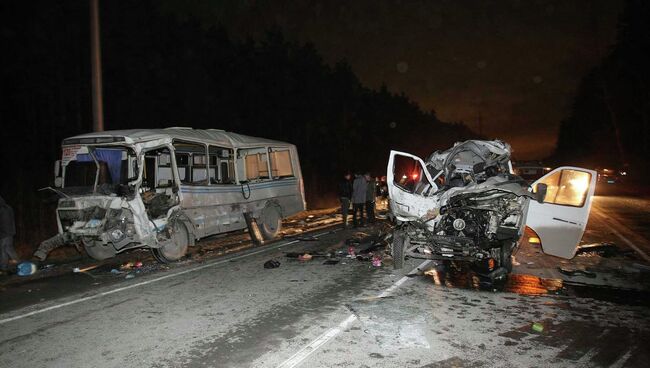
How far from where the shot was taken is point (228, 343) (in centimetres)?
504

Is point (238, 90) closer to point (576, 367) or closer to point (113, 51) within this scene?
point (113, 51)

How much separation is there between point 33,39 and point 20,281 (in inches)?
695

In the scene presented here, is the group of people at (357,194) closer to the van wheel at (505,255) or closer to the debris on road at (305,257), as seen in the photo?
the debris on road at (305,257)

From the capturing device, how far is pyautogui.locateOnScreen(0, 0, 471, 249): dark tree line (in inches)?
847

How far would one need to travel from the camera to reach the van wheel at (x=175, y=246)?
9.74 m

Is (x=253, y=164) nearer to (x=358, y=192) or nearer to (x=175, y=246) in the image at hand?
(x=358, y=192)

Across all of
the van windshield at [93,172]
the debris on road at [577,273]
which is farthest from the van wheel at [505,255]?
the van windshield at [93,172]

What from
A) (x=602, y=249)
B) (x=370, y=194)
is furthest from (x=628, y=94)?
(x=602, y=249)

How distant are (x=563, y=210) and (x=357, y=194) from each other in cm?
750

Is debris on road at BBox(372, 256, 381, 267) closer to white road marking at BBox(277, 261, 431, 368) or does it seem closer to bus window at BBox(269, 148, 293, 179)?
white road marking at BBox(277, 261, 431, 368)

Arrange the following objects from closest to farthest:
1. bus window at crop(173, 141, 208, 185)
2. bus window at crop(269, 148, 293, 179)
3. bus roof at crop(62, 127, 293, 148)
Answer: bus roof at crop(62, 127, 293, 148) < bus window at crop(173, 141, 208, 185) < bus window at crop(269, 148, 293, 179)

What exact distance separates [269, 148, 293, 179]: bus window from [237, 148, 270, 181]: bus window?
339mm

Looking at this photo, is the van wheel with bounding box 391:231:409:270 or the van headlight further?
the van headlight

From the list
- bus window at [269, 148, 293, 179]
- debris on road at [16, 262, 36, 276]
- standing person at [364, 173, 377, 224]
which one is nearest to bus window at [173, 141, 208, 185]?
bus window at [269, 148, 293, 179]
